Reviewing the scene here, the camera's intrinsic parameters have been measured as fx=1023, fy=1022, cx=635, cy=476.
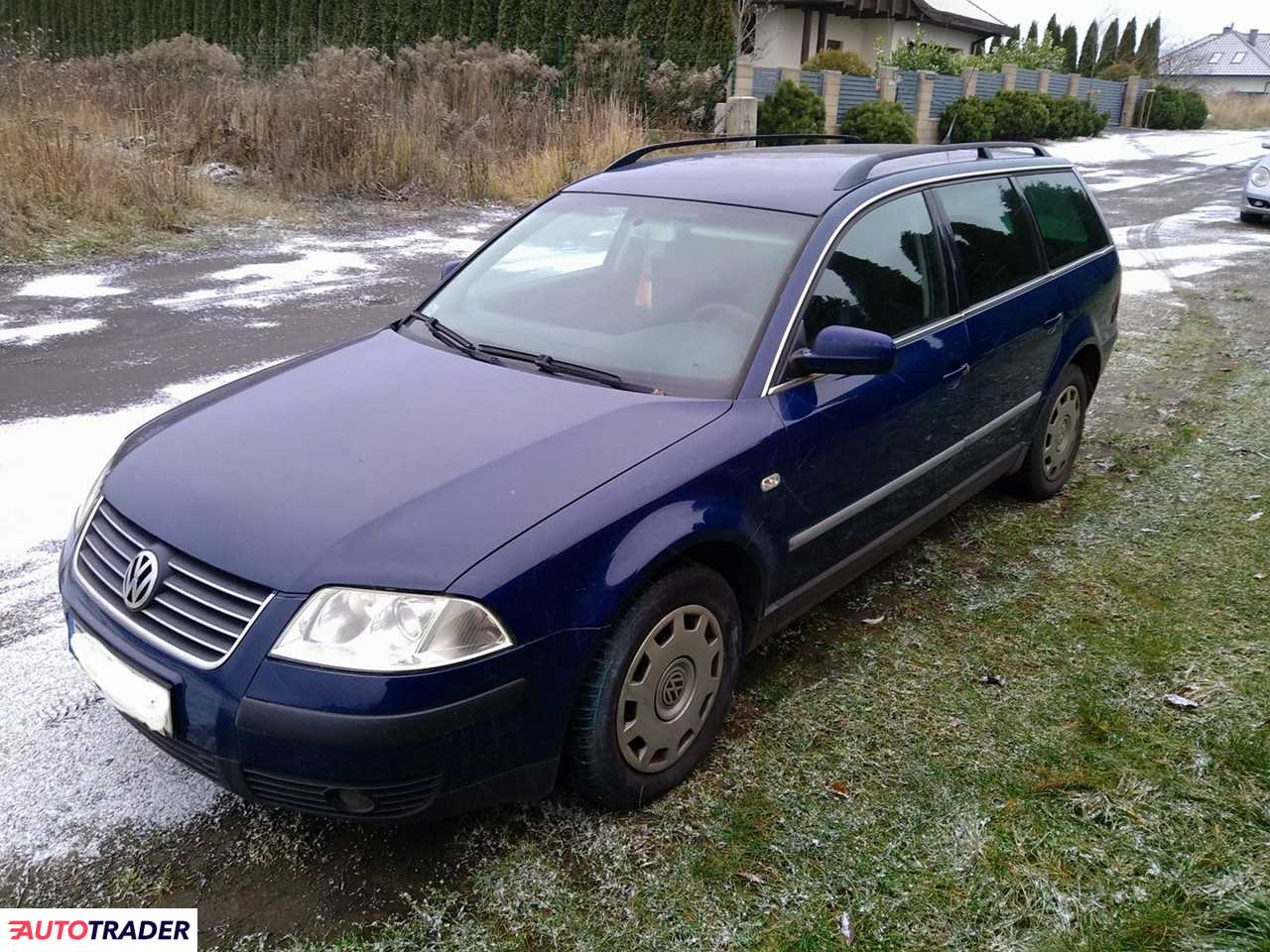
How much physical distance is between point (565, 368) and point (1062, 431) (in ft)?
9.65

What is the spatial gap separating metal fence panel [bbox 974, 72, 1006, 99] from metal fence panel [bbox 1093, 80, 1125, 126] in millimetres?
8248

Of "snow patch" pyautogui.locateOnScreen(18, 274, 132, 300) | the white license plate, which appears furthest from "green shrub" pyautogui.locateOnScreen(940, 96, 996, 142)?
the white license plate

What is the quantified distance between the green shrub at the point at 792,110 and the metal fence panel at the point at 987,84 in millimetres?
10296

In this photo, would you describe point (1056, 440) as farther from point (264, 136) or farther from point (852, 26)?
point (852, 26)

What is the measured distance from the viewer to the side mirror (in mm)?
3086

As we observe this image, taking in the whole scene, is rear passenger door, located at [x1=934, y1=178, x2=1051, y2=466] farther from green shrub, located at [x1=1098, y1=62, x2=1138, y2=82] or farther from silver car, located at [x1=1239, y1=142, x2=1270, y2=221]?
green shrub, located at [x1=1098, y1=62, x2=1138, y2=82]

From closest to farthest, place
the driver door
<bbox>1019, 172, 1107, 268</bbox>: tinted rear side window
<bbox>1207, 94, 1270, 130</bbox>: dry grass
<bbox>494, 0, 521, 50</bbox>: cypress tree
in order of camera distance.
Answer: the driver door → <bbox>1019, 172, 1107, 268</bbox>: tinted rear side window → <bbox>494, 0, 521, 50</bbox>: cypress tree → <bbox>1207, 94, 1270, 130</bbox>: dry grass

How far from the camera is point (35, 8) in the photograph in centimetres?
3369

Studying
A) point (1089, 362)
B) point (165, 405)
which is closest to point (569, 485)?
point (1089, 362)

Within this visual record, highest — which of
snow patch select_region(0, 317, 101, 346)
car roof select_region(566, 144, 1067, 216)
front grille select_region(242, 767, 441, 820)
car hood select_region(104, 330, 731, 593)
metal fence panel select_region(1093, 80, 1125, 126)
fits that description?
metal fence panel select_region(1093, 80, 1125, 126)

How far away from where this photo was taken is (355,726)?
7.37ft

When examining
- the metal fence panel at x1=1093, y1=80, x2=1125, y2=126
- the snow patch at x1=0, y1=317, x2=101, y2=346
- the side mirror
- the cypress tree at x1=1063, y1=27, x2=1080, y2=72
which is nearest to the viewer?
the side mirror

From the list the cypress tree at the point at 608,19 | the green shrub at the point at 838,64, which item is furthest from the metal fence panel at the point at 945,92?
the cypress tree at the point at 608,19

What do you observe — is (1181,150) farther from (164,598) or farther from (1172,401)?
(164,598)
